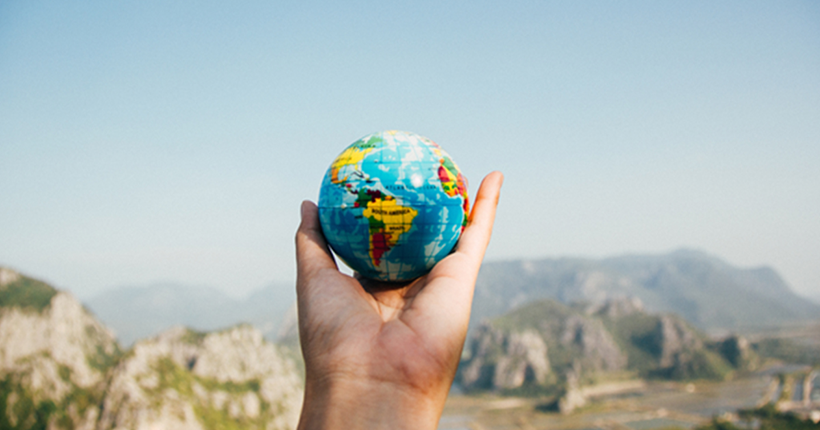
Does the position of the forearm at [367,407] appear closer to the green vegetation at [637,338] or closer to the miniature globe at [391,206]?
the miniature globe at [391,206]

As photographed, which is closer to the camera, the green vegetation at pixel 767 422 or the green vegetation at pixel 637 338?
the green vegetation at pixel 767 422

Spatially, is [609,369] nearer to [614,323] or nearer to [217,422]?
[614,323]

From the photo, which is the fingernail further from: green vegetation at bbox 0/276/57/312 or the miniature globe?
green vegetation at bbox 0/276/57/312

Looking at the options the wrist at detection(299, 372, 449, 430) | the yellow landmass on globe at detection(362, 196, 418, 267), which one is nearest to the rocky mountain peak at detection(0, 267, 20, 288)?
the yellow landmass on globe at detection(362, 196, 418, 267)

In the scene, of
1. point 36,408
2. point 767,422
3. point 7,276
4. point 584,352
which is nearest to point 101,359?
point 36,408

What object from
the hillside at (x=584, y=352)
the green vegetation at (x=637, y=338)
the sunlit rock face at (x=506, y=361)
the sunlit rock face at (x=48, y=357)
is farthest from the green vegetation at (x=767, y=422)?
the sunlit rock face at (x=48, y=357)

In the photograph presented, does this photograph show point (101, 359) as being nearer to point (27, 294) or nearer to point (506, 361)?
point (27, 294)

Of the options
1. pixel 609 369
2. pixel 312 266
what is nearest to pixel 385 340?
pixel 312 266
